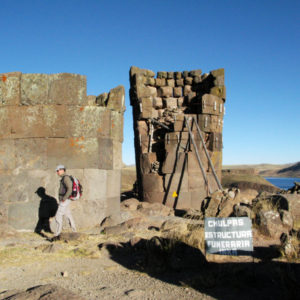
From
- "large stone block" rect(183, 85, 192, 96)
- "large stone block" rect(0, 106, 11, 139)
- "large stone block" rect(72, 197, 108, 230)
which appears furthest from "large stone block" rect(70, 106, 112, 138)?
"large stone block" rect(183, 85, 192, 96)

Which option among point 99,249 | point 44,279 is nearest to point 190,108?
point 99,249

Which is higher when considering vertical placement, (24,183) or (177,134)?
(177,134)

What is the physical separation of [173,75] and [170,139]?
13.5 feet

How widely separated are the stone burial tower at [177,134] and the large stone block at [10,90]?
6.02 meters

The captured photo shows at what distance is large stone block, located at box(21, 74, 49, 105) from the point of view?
7957 mm

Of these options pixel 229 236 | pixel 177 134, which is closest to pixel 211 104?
pixel 177 134

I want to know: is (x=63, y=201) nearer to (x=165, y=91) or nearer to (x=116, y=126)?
(x=116, y=126)

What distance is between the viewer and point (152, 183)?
12891mm

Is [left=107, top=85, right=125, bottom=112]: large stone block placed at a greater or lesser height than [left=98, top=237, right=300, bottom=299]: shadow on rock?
greater

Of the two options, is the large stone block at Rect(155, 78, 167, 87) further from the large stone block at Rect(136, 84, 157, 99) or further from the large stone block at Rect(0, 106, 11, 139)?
the large stone block at Rect(0, 106, 11, 139)

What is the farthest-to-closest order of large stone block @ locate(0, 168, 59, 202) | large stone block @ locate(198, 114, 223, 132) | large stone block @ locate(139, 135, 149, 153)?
large stone block @ locate(139, 135, 149, 153)
large stone block @ locate(198, 114, 223, 132)
large stone block @ locate(0, 168, 59, 202)

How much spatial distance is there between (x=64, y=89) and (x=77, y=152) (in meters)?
1.45

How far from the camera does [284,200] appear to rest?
25.1 ft

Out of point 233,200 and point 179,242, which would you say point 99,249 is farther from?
point 233,200
